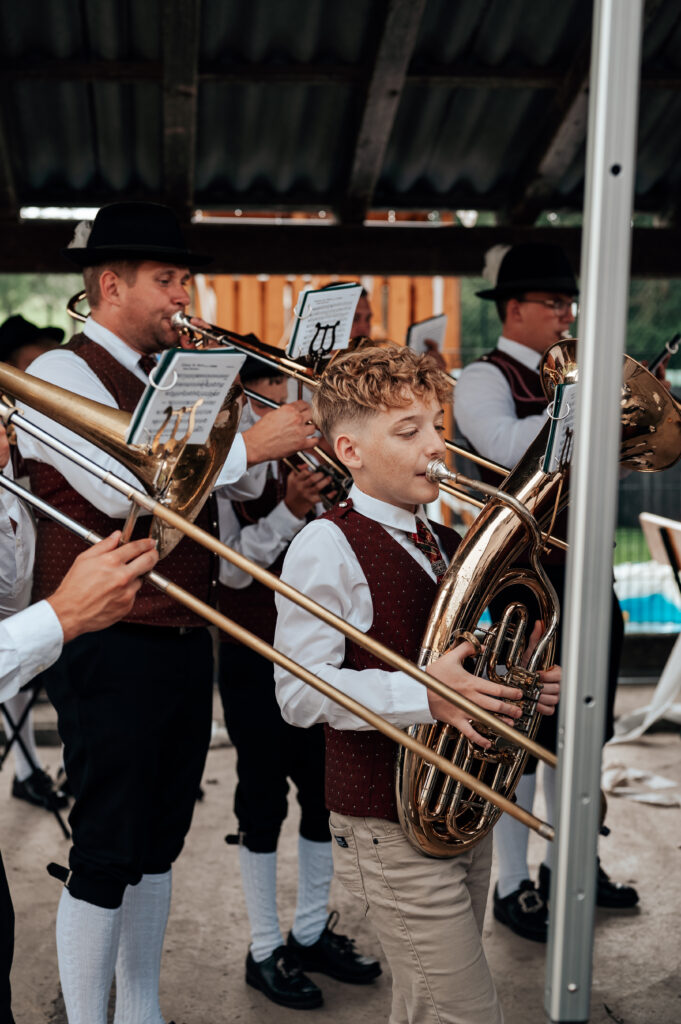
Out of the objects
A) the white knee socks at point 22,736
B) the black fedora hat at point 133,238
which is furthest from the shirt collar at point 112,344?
the white knee socks at point 22,736

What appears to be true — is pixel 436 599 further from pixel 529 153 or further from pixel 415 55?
pixel 529 153

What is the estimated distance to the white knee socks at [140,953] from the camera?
2422 millimetres

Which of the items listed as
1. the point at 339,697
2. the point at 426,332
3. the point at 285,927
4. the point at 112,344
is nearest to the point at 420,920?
the point at 339,697

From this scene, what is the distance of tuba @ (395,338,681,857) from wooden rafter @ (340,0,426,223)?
2022 mm

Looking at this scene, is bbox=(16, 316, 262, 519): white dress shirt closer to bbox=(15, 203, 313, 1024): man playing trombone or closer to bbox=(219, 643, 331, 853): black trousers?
bbox=(15, 203, 313, 1024): man playing trombone

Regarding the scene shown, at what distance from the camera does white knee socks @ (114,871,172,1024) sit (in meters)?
2.42

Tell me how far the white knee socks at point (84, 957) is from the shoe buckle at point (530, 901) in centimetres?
137

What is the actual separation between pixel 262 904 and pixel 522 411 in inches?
61.0

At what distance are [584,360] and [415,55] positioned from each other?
3.22m

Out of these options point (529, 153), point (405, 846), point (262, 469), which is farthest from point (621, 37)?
point (529, 153)

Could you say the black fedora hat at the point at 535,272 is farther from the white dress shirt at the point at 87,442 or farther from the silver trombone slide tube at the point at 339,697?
the silver trombone slide tube at the point at 339,697

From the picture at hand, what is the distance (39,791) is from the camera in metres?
4.30

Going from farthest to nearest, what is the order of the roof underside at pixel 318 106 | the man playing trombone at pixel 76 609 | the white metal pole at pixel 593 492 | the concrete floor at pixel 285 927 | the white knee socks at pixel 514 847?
the roof underside at pixel 318 106 < the white knee socks at pixel 514 847 < the concrete floor at pixel 285 927 < the man playing trombone at pixel 76 609 < the white metal pole at pixel 593 492

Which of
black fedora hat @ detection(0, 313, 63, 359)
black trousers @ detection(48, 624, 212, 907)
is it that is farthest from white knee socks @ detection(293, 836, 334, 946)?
black fedora hat @ detection(0, 313, 63, 359)
